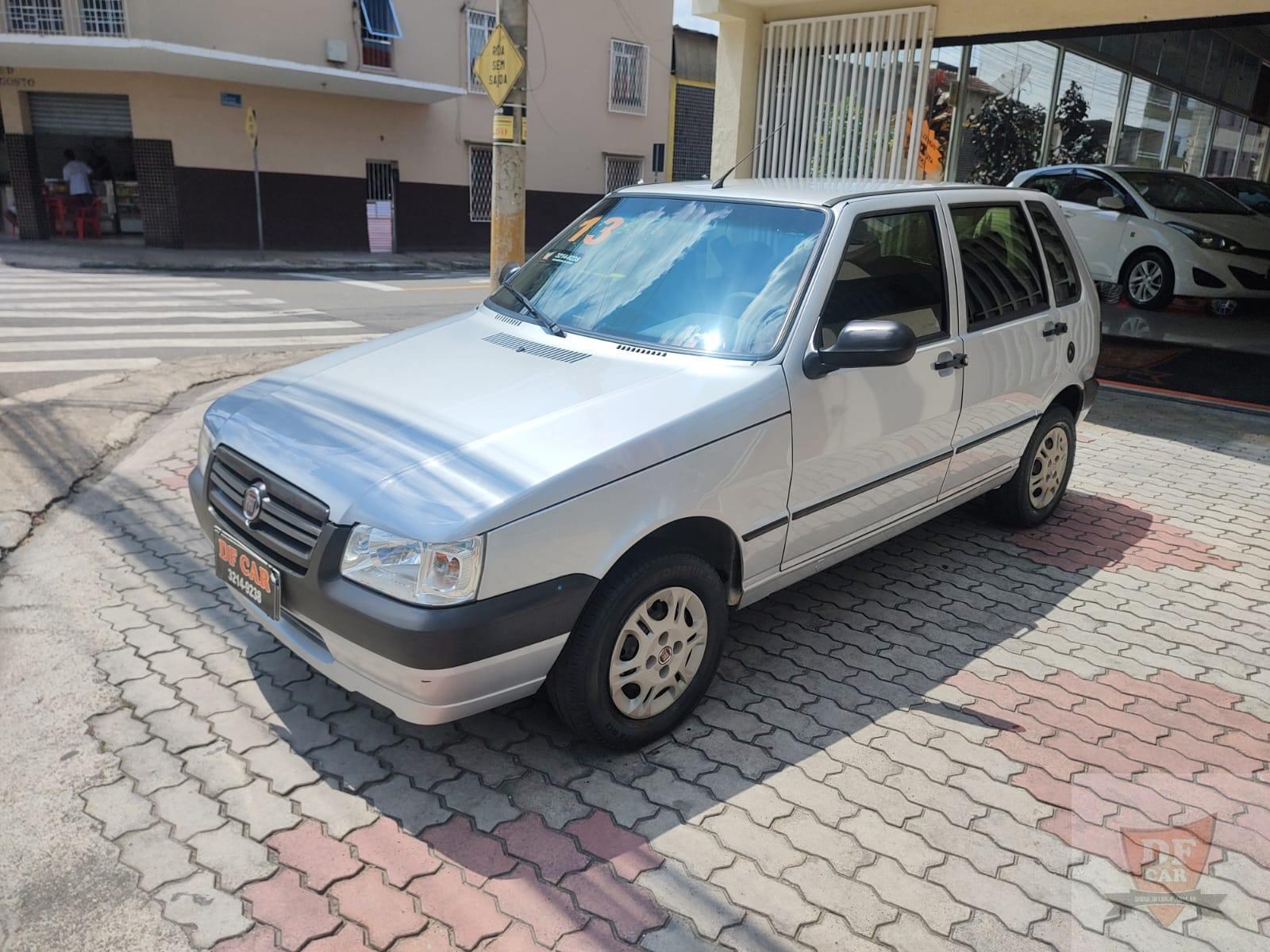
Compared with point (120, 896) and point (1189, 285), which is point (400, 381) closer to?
point (120, 896)

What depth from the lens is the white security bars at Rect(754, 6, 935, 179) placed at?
30.3 ft

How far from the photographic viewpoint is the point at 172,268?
17.6 metres

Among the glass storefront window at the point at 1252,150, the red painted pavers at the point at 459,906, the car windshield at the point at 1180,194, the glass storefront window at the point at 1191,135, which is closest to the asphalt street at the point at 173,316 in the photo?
the red painted pavers at the point at 459,906

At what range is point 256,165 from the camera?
784 inches

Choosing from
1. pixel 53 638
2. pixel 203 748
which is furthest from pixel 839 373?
pixel 53 638

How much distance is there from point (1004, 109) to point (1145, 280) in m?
3.02

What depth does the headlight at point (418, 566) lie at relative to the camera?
270 cm

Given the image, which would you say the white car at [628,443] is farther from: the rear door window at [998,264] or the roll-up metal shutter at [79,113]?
the roll-up metal shutter at [79,113]

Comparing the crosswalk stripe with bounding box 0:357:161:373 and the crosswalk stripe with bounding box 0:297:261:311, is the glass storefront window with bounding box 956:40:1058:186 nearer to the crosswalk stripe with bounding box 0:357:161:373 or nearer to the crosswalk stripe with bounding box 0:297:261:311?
the crosswalk stripe with bounding box 0:357:161:373

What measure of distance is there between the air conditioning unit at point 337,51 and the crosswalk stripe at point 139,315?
10.9m

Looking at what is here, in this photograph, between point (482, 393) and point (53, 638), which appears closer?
point (482, 393)

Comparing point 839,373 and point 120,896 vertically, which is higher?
point 839,373

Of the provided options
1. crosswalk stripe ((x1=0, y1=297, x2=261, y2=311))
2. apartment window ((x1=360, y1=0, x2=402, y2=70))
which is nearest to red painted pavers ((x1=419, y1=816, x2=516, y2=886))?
crosswalk stripe ((x1=0, y1=297, x2=261, y2=311))

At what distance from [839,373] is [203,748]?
2615 mm
